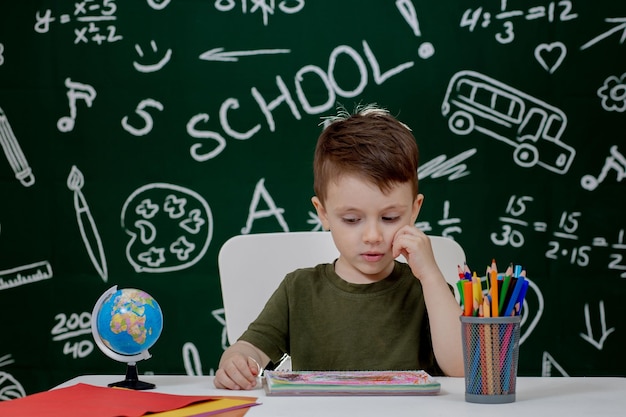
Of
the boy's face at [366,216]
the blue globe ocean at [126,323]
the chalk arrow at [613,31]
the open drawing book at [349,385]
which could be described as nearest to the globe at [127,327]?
the blue globe ocean at [126,323]

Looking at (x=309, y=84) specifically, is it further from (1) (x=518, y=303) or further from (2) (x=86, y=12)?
(1) (x=518, y=303)

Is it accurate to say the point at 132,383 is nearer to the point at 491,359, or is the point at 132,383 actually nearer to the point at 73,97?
the point at 491,359

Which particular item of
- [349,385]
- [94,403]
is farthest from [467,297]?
[94,403]

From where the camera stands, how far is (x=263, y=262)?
1765mm

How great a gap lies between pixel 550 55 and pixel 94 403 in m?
2.03

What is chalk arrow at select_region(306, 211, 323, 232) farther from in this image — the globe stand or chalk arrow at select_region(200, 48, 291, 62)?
the globe stand

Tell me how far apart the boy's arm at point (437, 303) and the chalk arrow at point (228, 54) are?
1.35 m

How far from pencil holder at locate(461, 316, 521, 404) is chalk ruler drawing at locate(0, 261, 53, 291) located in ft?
6.27

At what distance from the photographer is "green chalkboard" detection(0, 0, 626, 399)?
2604mm

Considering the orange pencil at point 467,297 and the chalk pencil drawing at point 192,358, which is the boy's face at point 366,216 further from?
the chalk pencil drawing at point 192,358

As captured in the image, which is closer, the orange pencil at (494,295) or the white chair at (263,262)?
the orange pencil at (494,295)

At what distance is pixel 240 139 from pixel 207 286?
19.2 inches

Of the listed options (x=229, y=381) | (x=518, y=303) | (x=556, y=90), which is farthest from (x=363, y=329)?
(x=556, y=90)

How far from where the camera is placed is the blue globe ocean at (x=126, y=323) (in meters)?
1.24
